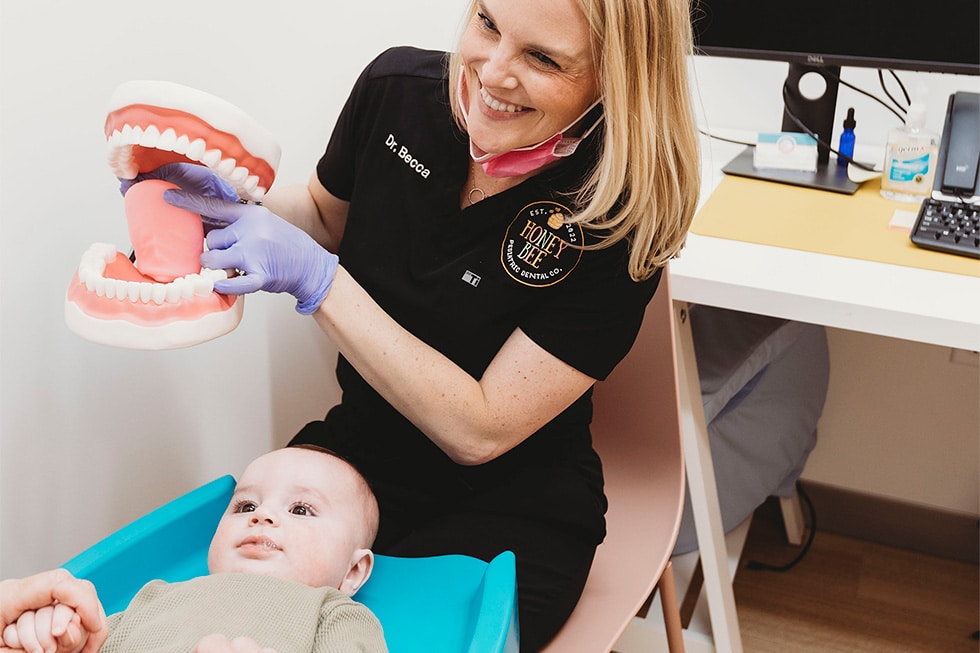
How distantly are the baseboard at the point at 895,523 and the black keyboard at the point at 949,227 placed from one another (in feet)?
2.93

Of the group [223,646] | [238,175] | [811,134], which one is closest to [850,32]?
[811,134]

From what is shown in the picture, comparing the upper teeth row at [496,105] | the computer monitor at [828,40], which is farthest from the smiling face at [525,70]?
Result: the computer monitor at [828,40]

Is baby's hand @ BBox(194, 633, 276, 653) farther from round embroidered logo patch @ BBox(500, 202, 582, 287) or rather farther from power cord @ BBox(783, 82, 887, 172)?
power cord @ BBox(783, 82, 887, 172)

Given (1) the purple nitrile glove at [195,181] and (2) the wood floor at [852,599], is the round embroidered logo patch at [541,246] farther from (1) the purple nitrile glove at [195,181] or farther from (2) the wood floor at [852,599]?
(2) the wood floor at [852,599]

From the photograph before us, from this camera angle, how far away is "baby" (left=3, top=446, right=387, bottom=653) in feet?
3.14

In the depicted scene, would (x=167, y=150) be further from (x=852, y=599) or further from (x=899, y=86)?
(x=852, y=599)

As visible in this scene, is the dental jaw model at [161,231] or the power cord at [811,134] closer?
the dental jaw model at [161,231]

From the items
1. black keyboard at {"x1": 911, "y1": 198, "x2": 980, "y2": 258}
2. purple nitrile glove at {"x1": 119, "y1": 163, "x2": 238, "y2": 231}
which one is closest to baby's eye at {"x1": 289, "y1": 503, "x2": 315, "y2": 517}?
purple nitrile glove at {"x1": 119, "y1": 163, "x2": 238, "y2": 231}

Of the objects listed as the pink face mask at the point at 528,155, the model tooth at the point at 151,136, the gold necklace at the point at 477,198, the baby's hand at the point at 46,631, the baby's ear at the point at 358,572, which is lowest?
the baby's ear at the point at 358,572

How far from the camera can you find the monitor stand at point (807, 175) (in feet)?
5.71

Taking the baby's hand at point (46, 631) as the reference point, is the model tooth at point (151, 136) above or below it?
above

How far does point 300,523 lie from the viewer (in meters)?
1.19

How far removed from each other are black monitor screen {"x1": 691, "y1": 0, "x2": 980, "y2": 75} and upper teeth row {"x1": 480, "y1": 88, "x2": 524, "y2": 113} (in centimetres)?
71

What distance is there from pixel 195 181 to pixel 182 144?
5.7 inches
